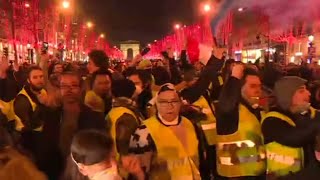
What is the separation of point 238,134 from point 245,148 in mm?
172

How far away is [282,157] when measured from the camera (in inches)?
213

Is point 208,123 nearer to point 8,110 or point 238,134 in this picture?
point 238,134

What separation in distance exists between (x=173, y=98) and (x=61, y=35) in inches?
2194

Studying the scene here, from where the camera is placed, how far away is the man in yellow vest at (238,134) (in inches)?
231

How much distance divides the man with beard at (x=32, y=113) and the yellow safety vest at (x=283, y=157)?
2428 millimetres

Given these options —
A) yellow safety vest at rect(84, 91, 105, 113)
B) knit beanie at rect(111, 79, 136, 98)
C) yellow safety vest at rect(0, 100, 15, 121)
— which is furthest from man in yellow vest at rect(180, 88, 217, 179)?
yellow safety vest at rect(0, 100, 15, 121)

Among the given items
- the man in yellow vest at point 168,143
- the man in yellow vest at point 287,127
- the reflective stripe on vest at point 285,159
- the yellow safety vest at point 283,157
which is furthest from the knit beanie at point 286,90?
the man in yellow vest at point 168,143

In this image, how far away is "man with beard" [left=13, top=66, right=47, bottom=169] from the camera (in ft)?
21.0

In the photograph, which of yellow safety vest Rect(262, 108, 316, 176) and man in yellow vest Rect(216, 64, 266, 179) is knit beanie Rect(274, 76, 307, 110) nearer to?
yellow safety vest Rect(262, 108, 316, 176)

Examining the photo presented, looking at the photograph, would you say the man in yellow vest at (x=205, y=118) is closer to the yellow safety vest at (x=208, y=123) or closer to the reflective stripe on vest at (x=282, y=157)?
the yellow safety vest at (x=208, y=123)

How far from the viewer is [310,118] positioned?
5.28m

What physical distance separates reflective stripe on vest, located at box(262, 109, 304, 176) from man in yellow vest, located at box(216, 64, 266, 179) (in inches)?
11.9

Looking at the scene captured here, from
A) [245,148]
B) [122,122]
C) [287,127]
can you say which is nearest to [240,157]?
[245,148]

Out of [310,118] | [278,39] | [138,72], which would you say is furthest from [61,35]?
[310,118]
